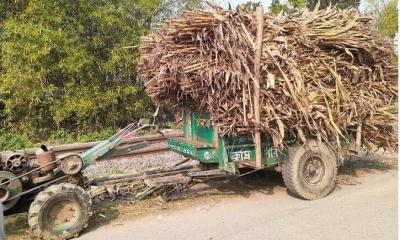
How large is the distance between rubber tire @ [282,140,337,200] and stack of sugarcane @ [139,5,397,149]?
0.24 meters

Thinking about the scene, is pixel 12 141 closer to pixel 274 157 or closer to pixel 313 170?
pixel 274 157

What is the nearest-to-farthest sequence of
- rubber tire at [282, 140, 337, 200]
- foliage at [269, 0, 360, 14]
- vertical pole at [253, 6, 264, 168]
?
vertical pole at [253, 6, 264, 168] < rubber tire at [282, 140, 337, 200] < foliage at [269, 0, 360, 14]

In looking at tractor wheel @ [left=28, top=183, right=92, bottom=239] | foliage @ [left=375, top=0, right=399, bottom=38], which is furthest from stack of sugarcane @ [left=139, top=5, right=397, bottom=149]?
foliage @ [left=375, top=0, right=399, bottom=38]

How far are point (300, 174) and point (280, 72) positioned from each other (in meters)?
1.63

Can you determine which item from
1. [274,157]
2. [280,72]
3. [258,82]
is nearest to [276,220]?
[274,157]

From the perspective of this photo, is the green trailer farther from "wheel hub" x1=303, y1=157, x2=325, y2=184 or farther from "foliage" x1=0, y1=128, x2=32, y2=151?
"foliage" x1=0, y1=128, x2=32, y2=151

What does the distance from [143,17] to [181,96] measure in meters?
9.11

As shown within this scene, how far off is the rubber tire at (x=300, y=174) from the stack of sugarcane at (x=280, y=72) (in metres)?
0.24

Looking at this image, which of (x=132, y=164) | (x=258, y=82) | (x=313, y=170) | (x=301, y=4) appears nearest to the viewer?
(x=258, y=82)

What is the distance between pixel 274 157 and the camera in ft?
22.8

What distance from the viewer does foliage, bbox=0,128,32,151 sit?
38.5 ft

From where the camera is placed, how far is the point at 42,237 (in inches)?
214

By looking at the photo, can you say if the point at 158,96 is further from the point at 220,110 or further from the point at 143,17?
the point at 143,17

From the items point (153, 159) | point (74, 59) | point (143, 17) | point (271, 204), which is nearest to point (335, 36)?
point (271, 204)
